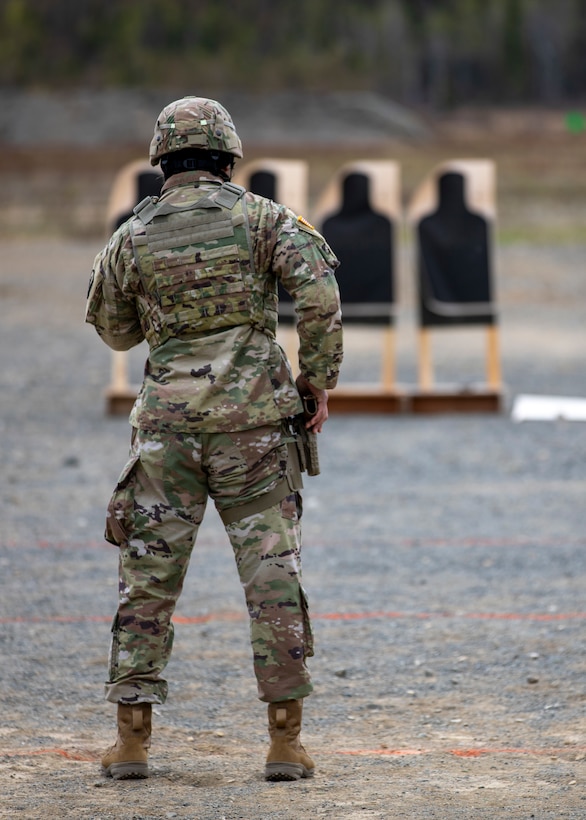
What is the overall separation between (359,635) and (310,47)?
39.8m

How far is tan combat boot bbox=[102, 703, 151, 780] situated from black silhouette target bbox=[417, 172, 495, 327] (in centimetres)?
703

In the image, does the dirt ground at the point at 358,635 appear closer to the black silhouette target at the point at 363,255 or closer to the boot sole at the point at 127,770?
the boot sole at the point at 127,770

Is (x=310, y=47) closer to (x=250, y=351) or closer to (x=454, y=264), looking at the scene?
(x=454, y=264)

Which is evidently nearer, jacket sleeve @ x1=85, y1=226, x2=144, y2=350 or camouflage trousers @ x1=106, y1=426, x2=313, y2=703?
Answer: camouflage trousers @ x1=106, y1=426, x2=313, y2=703

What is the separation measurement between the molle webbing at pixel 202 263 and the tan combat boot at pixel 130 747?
974 mm

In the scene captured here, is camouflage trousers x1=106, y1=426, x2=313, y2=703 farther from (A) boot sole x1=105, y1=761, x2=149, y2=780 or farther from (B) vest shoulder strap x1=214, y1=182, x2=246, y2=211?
(B) vest shoulder strap x1=214, y1=182, x2=246, y2=211

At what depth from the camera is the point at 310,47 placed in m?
42.6

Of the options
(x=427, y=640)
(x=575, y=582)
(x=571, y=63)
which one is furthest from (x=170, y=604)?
(x=571, y=63)

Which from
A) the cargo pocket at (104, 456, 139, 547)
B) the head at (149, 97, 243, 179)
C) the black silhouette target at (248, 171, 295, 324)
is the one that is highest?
the black silhouette target at (248, 171, 295, 324)

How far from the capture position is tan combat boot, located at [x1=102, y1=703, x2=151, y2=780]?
10.9 ft

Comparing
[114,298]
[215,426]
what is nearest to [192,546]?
[215,426]

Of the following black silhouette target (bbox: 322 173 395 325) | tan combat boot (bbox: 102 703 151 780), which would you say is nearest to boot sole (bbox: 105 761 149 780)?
tan combat boot (bbox: 102 703 151 780)

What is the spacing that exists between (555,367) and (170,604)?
9.18m

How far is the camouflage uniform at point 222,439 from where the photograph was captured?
3311 millimetres
